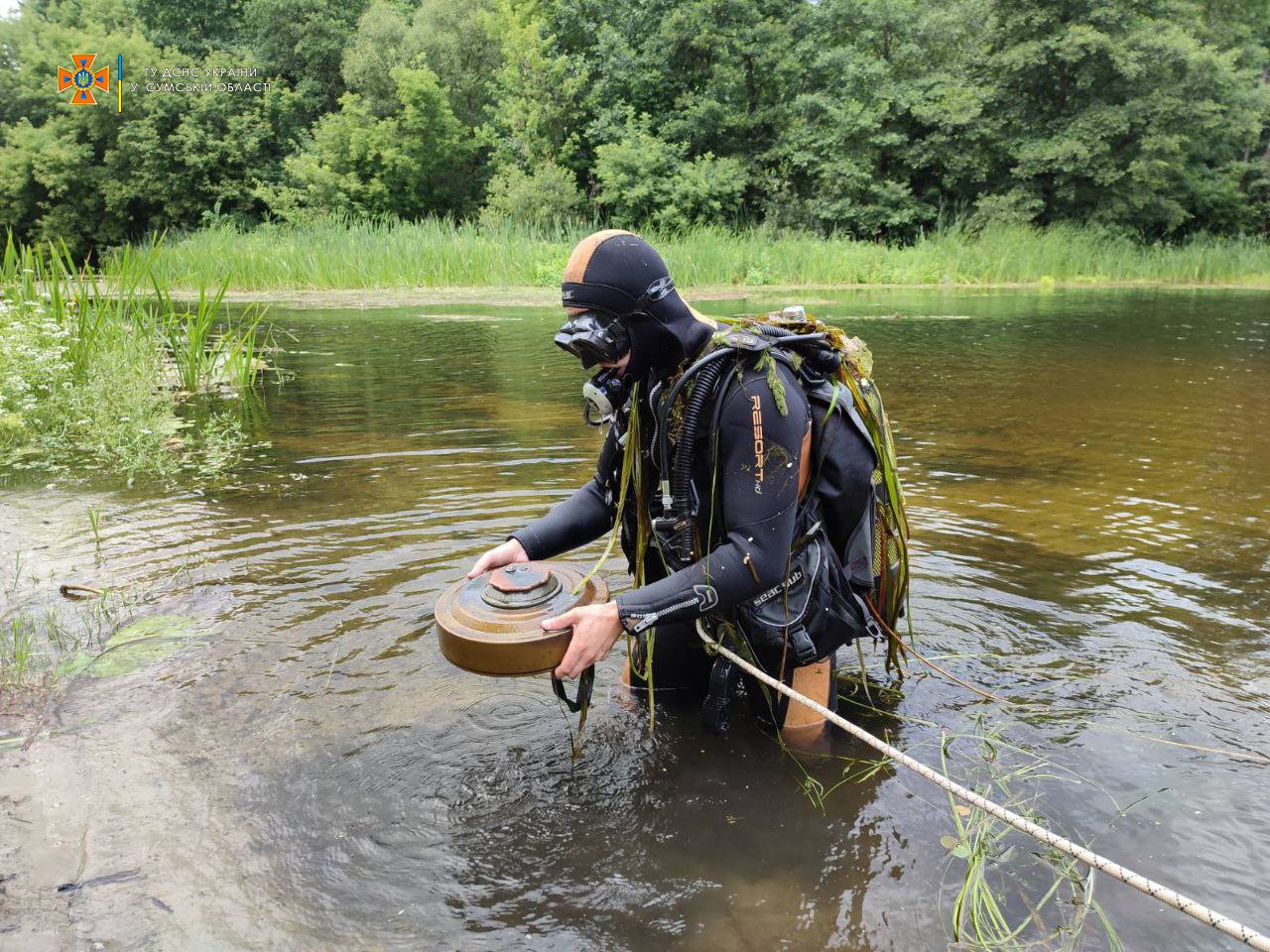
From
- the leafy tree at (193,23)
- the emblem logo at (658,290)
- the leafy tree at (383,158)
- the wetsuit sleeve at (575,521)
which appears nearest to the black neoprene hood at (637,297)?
the emblem logo at (658,290)

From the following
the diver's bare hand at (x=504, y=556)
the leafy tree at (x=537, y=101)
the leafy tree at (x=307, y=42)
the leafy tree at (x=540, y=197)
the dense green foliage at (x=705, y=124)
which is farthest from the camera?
the leafy tree at (x=307, y=42)

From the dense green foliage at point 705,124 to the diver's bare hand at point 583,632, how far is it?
21.4m

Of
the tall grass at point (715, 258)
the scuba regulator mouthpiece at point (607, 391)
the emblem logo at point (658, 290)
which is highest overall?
the tall grass at point (715, 258)

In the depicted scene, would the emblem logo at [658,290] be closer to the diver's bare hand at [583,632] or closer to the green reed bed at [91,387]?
A: the diver's bare hand at [583,632]

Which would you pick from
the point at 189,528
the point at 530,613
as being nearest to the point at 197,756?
the point at 530,613

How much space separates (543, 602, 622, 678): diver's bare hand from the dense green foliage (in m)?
21.4

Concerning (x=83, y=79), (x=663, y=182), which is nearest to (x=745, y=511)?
(x=663, y=182)

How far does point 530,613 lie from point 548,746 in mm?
835

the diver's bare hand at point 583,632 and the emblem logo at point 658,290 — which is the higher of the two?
the emblem logo at point 658,290

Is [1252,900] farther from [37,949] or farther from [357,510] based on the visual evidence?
[357,510]

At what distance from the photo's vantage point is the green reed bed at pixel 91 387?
225 inches

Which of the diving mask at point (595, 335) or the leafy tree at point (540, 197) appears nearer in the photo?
the diving mask at point (595, 335)

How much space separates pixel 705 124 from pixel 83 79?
20.2 m

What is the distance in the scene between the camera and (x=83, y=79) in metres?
28.0
